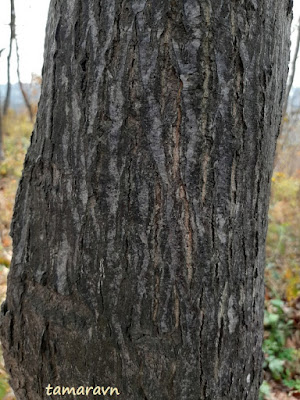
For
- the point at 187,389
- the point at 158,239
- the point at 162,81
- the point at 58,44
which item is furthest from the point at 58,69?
the point at 187,389

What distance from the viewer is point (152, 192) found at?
0.93 meters

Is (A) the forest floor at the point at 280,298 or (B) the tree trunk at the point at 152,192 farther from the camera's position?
(A) the forest floor at the point at 280,298

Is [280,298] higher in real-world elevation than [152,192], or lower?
lower

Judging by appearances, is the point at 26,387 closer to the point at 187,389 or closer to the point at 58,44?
the point at 187,389

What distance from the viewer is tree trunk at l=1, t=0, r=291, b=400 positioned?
905 mm

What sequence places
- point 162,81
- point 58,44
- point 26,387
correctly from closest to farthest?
1. point 162,81
2. point 58,44
3. point 26,387

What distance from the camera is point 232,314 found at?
102 centimetres

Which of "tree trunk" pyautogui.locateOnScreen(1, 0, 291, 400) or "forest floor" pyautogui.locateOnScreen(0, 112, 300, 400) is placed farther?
"forest floor" pyautogui.locateOnScreen(0, 112, 300, 400)

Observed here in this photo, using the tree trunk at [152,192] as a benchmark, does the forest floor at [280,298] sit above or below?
below

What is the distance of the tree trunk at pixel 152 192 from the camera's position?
0.91m

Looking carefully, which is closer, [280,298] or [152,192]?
[152,192]

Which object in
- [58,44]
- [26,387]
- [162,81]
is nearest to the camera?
[162,81]

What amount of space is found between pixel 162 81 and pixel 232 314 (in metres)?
0.68

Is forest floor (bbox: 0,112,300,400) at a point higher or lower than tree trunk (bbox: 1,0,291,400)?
lower
